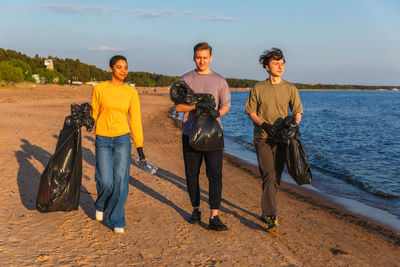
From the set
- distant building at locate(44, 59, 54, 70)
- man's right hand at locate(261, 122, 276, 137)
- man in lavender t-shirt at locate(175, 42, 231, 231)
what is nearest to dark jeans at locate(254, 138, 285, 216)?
man's right hand at locate(261, 122, 276, 137)

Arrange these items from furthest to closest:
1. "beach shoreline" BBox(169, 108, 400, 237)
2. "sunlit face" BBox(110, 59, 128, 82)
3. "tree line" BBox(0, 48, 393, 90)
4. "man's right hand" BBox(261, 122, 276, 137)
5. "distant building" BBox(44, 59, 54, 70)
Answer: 1. "distant building" BBox(44, 59, 54, 70)
2. "tree line" BBox(0, 48, 393, 90)
3. "beach shoreline" BBox(169, 108, 400, 237)
4. "man's right hand" BBox(261, 122, 276, 137)
5. "sunlit face" BBox(110, 59, 128, 82)

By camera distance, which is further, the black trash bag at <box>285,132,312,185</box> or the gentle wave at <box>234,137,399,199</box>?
the gentle wave at <box>234,137,399,199</box>

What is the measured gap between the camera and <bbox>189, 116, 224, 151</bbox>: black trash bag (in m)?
3.68

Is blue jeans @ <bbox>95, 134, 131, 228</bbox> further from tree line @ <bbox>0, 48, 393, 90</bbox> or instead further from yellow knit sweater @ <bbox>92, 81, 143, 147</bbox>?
tree line @ <bbox>0, 48, 393, 90</bbox>

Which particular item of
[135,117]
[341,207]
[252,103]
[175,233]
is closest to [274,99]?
[252,103]

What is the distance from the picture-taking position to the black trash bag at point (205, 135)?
3680 mm

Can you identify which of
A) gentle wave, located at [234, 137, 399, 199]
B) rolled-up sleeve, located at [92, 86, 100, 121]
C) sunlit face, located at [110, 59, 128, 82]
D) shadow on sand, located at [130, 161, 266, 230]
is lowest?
gentle wave, located at [234, 137, 399, 199]

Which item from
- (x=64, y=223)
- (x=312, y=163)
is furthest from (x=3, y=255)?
(x=312, y=163)

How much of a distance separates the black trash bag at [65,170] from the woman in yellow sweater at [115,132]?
7.5 inches

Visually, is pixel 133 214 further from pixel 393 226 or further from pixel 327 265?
pixel 393 226

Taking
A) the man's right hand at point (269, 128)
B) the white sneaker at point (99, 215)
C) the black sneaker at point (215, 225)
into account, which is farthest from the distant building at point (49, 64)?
the man's right hand at point (269, 128)

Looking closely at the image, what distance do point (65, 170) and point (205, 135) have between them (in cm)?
159

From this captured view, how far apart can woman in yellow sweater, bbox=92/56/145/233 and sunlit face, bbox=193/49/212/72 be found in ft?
2.46

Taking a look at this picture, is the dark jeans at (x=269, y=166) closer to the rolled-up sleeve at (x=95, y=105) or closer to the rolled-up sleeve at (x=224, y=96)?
the rolled-up sleeve at (x=224, y=96)
